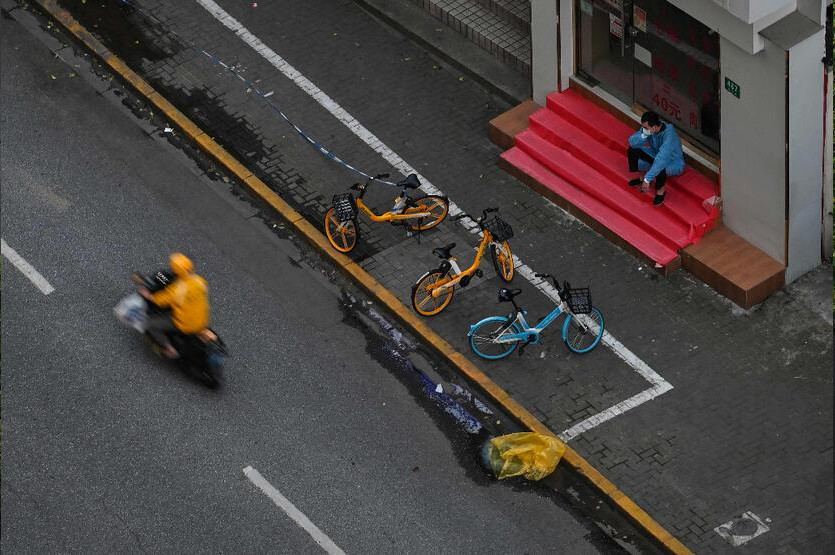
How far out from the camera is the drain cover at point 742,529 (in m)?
19.9

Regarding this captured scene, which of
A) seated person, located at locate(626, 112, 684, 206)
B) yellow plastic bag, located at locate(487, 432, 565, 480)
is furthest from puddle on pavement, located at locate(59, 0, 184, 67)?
yellow plastic bag, located at locate(487, 432, 565, 480)

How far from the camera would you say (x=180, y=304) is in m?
20.9

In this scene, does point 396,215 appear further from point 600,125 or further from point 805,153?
point 805,153

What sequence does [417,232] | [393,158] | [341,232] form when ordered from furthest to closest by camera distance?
1. [393,158]
2. [417,232]
3. [341,232]

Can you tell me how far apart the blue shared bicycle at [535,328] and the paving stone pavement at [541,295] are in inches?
7.0

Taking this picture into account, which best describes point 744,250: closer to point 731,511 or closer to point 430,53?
point 731,511

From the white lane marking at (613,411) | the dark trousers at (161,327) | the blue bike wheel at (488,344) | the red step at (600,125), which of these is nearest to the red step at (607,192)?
the red step at (600,125)

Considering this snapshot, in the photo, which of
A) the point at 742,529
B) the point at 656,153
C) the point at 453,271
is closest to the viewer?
the point at 742,529

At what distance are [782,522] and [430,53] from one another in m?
9.53

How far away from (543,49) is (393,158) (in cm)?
251

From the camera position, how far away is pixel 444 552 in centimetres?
1983

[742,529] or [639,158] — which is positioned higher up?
[639,158]

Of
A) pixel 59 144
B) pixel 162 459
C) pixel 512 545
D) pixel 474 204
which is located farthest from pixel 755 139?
pixel 59 144

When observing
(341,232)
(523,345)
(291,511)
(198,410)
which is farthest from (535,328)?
(198,410)
